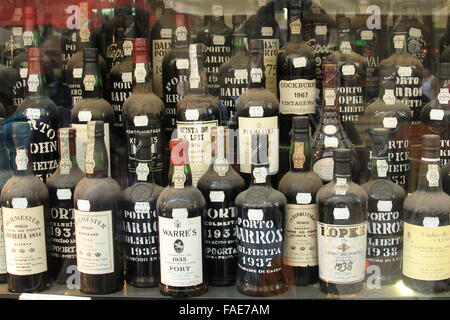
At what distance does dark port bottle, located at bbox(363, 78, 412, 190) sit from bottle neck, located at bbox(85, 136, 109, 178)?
80cm

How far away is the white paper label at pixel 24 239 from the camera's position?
1922 mm

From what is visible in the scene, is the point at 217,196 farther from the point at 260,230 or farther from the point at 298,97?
the point at 298,97

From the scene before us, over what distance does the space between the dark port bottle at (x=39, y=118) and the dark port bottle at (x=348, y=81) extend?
0.92 m

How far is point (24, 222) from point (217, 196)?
1.88ft

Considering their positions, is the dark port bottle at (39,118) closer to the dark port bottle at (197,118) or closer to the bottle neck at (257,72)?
the dark port bottle at (197,118)

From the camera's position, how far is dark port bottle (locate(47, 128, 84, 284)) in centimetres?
196

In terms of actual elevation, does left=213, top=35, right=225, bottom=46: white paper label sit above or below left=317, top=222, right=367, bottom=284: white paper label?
above

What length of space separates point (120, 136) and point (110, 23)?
42 centimetres

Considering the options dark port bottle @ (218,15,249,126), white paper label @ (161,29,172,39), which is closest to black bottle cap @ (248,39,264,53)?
dark port bottle @ (218,15,249,126)

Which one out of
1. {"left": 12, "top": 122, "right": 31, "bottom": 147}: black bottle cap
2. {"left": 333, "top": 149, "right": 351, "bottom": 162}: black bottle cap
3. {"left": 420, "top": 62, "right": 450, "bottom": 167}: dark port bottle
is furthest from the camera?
{"left": 420, "top": 62, "right": 450, "bottom": 167}: dark port bottle

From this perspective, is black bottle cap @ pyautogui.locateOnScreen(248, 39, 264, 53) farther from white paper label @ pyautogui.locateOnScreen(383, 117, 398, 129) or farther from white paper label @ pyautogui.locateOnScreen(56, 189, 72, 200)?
white paper label @ pyautogui.locateOnScreen(56, 189, 72, 200)
